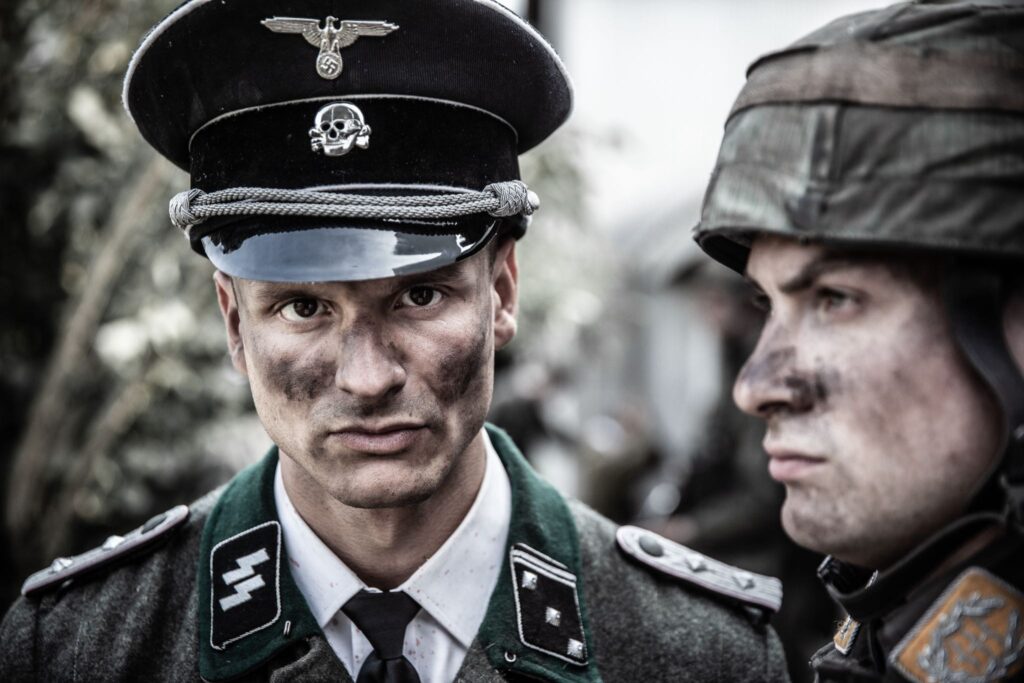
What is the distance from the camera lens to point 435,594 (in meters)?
2.20

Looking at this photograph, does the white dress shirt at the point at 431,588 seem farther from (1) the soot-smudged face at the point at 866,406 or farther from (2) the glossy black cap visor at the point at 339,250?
(1) the soot-smudged face at the point at 866,406

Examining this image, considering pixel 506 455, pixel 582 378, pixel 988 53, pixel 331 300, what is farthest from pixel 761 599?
pixel 582 378

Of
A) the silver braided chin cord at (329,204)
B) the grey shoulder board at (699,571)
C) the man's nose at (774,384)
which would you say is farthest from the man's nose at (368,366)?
the grey shoulder board at (699,571)

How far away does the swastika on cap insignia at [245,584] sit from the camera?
2168 millimetres

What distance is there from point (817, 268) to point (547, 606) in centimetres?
103

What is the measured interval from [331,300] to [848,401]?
97 cm

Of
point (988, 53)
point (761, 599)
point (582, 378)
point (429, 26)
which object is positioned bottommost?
point (582, 378)

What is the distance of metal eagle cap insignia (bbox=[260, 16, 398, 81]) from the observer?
6.84ft

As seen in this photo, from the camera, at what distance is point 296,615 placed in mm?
2139

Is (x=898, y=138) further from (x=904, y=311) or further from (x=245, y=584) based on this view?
(x=245, y=584)

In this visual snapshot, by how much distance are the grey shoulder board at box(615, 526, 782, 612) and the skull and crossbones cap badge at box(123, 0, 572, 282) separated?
2.76 ft

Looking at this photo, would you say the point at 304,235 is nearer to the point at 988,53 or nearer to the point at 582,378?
the point at 988,53

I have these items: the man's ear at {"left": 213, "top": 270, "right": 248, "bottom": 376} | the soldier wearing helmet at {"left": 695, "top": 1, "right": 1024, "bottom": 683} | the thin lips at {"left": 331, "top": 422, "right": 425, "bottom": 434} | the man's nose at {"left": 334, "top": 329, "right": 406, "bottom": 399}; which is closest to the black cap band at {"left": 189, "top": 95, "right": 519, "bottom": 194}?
the man's ear at {"left": 213, "top": 270, "right": 248, "bottom": 376}

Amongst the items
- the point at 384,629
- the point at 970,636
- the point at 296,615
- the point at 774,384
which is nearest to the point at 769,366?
the point at 774,384
